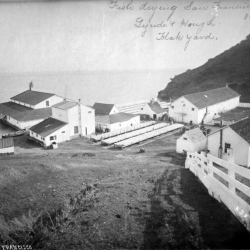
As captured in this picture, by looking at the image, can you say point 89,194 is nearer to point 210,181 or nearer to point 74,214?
point 74,214

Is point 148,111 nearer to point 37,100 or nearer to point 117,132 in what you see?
point 117,132

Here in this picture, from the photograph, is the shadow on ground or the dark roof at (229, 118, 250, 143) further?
the dark roof at (229, 118, 250, 143)

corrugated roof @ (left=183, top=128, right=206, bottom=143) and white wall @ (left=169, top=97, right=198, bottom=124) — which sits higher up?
white wall @ (left=169, top=97, right=198, bottom=124)

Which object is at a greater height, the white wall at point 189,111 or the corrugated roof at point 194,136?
the white wall at point 189,111

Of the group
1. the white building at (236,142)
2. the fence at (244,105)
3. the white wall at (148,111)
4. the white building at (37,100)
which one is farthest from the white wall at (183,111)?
the white building at (37,100)

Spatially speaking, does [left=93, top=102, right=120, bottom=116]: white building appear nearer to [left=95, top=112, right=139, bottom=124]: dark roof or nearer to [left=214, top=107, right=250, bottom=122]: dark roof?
[left=95, top=112, right=139, bottom=124]: dark roof

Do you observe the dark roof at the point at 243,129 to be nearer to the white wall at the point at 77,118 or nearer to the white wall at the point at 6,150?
the white wall at the point at 77,118

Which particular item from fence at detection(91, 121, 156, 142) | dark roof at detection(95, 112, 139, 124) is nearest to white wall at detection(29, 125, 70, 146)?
fence at detection(91, 121, 156, 142)
